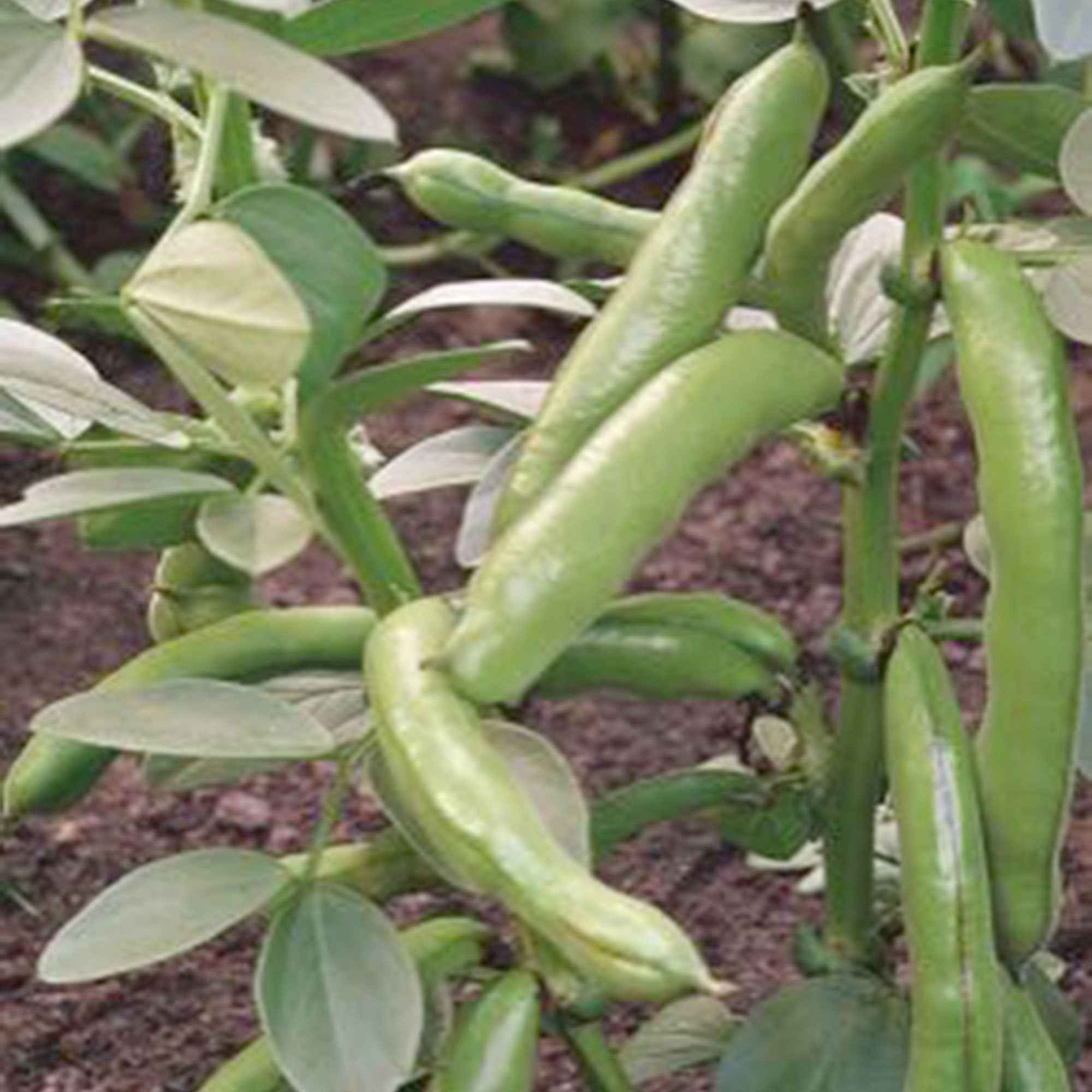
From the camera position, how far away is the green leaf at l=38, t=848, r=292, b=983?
1.09 metres

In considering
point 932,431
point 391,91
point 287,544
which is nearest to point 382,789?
point 287,544

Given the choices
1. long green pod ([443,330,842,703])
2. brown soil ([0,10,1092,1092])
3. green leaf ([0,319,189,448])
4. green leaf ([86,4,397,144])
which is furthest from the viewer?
brown soil ([0,10,1092,1092])

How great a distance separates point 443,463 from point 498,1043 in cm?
27

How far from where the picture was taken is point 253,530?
1.19 m

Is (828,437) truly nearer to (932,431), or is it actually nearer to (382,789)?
(382,789)

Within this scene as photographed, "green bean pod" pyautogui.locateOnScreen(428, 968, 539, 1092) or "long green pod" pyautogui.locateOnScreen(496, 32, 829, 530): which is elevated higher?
"long green pod" pyautogui.locateOnScreen(496, 32, 829, 530)

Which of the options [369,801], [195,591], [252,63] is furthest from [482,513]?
[369,801]

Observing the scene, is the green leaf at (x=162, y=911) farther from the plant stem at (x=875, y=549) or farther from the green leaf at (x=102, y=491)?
the plant stem at (x=875, y=549)

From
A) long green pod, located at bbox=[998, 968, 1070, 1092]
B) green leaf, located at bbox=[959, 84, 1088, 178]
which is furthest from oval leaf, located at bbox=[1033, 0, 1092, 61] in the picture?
long green pod, located at bbox=[998, 968, 1070, 1092]

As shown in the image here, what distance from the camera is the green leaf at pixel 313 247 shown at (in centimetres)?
106

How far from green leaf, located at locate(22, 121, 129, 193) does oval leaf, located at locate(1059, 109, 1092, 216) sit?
157 centimetres

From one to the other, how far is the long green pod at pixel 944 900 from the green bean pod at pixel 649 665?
0.31 ft

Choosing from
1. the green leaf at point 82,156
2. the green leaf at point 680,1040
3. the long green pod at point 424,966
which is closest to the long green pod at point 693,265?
the long green pod at point 424,966

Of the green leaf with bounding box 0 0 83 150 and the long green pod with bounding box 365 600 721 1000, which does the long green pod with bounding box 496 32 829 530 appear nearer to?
the long green pod with bounding box 365 600 721 1000
